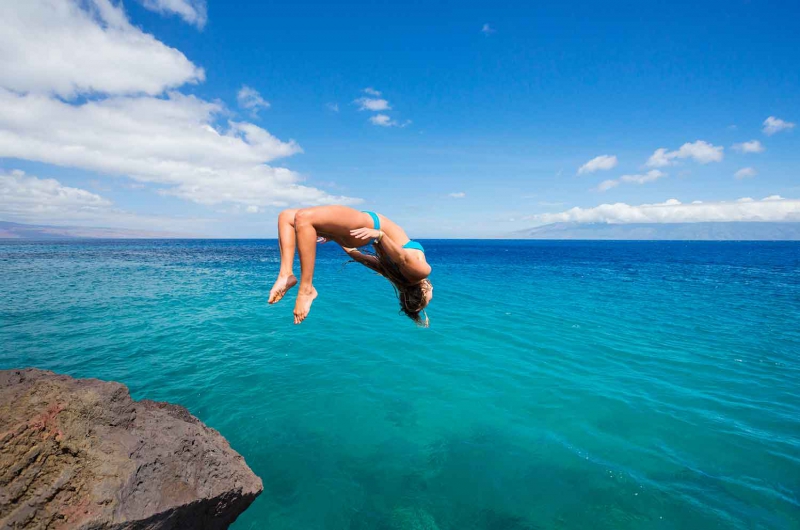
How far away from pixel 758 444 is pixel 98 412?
1274cm

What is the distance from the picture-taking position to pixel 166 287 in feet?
92.8

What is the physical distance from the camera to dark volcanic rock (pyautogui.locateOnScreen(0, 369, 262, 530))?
10.8ft

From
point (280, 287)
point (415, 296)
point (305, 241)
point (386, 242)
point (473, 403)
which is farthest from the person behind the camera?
point (473, 403)

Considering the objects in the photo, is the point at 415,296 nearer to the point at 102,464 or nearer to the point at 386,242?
the point at 386,242

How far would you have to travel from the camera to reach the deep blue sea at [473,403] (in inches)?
263

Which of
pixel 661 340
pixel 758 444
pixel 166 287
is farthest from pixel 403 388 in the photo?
pixel 166 287

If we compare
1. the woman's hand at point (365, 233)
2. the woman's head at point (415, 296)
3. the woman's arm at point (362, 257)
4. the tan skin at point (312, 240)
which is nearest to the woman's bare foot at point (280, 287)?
the tan skin at point (312, 240)

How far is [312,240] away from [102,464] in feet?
10.3

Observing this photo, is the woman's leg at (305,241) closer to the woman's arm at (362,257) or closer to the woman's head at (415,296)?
the woman's arm at (362,257)

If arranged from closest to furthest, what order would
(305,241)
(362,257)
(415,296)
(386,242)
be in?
(305,241)
(386,242)
(362,257)
(415,296)

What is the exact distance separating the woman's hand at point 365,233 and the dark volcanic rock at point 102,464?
11.0 ft

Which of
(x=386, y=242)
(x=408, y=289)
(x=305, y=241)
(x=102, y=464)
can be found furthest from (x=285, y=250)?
(x=102, y=464)

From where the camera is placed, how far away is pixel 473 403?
10234 millimetres

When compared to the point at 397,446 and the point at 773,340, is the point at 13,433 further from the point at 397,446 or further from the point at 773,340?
the point at 773,340
